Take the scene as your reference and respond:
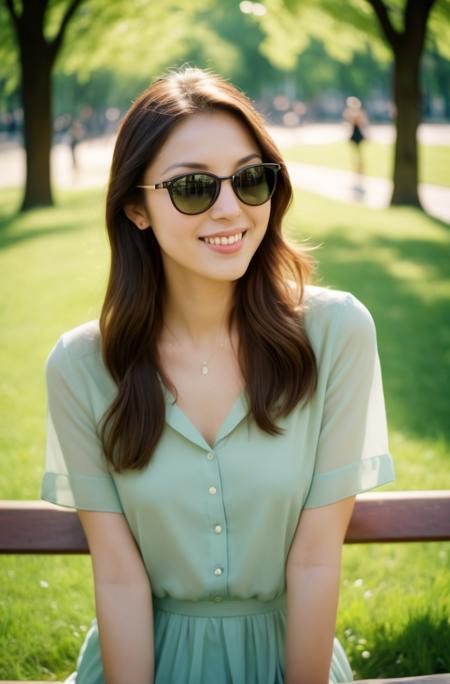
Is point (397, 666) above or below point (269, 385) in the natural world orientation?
below

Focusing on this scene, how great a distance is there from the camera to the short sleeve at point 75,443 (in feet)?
7.34

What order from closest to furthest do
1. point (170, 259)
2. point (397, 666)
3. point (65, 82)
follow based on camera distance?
point (170, 259) → point (397, 666) → point (65, 82)

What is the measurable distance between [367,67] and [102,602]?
206ft

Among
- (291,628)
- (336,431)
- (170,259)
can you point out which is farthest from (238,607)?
(170,259)

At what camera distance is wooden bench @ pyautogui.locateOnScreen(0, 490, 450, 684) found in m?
2.46

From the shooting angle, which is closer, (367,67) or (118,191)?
(118,191)

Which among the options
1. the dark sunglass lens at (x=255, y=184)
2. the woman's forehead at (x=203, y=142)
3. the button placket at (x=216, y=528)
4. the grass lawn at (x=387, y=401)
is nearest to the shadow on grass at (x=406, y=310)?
the grass lawn at (x=387, y=401)

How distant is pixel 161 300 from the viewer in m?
2.49

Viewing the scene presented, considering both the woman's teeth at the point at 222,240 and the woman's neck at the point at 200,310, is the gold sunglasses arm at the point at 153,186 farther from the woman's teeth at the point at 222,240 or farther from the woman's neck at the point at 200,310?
the woman's neck at the point at 200,310

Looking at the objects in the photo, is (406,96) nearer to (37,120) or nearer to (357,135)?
(357,135)

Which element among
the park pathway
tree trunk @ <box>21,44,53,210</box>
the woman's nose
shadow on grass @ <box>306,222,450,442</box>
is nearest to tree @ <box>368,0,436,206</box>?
the park pathway

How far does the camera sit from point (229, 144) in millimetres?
2176

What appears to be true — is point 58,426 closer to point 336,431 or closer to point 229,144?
point 336,431

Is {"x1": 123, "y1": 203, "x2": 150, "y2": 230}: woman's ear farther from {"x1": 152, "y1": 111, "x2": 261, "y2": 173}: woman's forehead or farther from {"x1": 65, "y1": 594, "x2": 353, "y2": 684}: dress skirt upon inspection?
{"x1": 65, "y1": 594, "x2": 353, "y2": 684}: dress skirt
